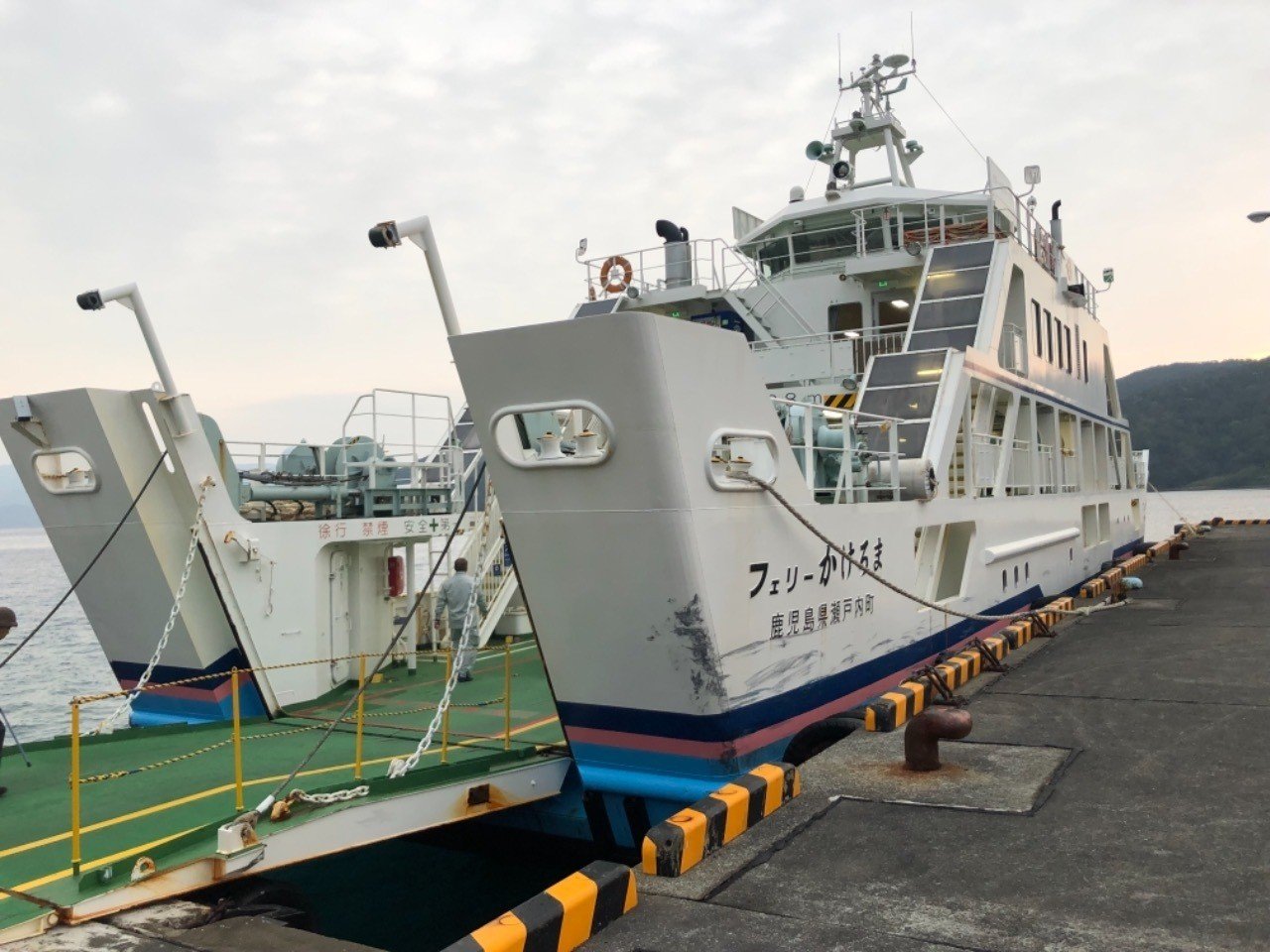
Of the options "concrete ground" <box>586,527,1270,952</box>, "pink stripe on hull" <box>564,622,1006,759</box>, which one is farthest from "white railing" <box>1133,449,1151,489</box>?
"pink stripe on hull" <box>564,622,1006,759</box>

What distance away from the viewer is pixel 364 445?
11.5 meters

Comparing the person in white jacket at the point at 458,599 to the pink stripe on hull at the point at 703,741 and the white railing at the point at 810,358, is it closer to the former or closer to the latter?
the pink stripe on hull at the point at 703,741

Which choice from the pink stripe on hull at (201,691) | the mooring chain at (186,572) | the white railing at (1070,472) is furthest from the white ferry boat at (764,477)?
the pink stripe on hull at (201,691)

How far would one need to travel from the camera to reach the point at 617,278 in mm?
14625

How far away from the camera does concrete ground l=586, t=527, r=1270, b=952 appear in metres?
3.82

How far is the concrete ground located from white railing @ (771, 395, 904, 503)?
6.78 feet

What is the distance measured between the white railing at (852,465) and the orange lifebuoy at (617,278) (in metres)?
5.65

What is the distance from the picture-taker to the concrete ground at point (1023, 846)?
150 inches

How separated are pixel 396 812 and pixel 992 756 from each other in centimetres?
375

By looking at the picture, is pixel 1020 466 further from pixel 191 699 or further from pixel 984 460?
pixel 191 699

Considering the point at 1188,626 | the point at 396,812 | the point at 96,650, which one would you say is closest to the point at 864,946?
the point at 396,812

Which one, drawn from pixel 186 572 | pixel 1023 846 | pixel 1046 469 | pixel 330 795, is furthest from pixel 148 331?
pixel 1046 469

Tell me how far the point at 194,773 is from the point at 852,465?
6.04 metres

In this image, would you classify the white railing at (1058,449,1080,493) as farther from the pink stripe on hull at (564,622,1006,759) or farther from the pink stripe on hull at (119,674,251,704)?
the pink stripe on hull at (119,674,251,704)
